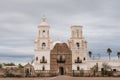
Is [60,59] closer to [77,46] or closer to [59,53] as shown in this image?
[59,53]

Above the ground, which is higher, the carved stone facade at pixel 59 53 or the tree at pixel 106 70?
the carved stone facade at pixel 59 53

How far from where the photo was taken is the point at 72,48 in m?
79.8

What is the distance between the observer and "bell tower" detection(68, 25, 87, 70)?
7894cm

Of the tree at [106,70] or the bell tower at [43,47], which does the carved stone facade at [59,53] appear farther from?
the tree at [106,70]

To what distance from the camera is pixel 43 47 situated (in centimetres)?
7962

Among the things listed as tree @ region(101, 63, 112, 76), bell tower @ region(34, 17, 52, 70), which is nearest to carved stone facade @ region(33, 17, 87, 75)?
bell tower @ region(34, 17, 52, 70)

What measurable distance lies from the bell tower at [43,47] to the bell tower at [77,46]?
539 cm

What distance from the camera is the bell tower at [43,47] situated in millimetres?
78438

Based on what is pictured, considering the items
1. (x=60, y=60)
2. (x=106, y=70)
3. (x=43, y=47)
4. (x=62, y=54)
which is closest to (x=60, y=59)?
(x=60, y=60)

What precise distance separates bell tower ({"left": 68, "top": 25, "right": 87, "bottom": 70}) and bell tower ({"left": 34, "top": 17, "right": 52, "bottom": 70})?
17.7 ft

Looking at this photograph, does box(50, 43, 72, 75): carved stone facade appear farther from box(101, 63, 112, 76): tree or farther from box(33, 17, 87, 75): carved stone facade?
box(101, 63, 112, 76): tree

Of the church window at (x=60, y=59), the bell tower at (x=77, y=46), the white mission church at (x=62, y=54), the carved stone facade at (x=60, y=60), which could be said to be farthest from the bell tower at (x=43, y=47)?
the bell tower at (x=77, y=46)

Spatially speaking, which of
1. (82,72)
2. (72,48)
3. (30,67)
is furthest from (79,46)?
(30,67)

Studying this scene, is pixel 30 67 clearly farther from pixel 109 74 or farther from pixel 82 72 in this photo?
pixel 109 74
